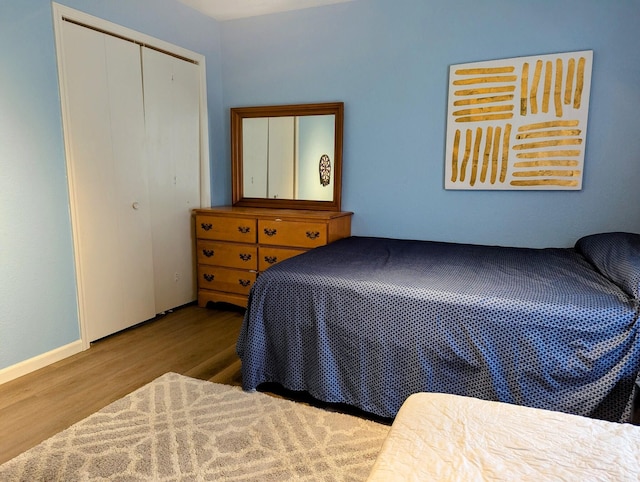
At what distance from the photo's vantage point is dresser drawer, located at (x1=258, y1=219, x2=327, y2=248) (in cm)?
301

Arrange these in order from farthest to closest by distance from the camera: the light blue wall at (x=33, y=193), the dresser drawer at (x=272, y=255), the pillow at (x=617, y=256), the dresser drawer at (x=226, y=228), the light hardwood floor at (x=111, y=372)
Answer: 1. the dresser drawer at (x=226, y=228)
2. the dresser drawer at (x=272, y=255)
3. the light blue wall at (x=33, y=193)
4. the light hardwood floor at (x=111, y=372)
5. the pillow at (x=617, y=256)

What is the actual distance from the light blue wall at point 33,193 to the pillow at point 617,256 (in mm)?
2939

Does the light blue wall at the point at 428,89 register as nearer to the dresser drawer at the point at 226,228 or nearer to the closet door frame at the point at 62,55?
the closet door frame at the point at 62,55

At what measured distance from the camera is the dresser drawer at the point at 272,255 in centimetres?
312

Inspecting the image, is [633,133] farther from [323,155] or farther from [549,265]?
[323,155]

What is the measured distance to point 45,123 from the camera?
2.38m

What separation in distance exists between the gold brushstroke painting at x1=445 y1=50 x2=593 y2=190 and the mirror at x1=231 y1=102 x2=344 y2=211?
891 millimetres

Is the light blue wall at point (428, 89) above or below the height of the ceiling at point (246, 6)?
below

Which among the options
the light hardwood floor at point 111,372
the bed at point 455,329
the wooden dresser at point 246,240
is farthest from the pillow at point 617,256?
the light hardwood floor at point 111,372

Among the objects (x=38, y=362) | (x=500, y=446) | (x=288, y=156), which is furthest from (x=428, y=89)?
(x=38, y=362)

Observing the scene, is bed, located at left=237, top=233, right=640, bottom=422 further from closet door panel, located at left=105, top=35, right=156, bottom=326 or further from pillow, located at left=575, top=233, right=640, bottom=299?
closet door panel, located at left=105, top=35, right=156, bottom=326

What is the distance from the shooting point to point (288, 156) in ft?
11.4

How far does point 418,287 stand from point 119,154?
2194 millimetres

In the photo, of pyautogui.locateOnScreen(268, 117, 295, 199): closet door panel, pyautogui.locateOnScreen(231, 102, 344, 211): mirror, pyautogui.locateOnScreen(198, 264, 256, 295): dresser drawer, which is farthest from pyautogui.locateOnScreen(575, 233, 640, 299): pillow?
pyautogui.locateOnScreen(198, 264, 256, 295): dresser drawer
